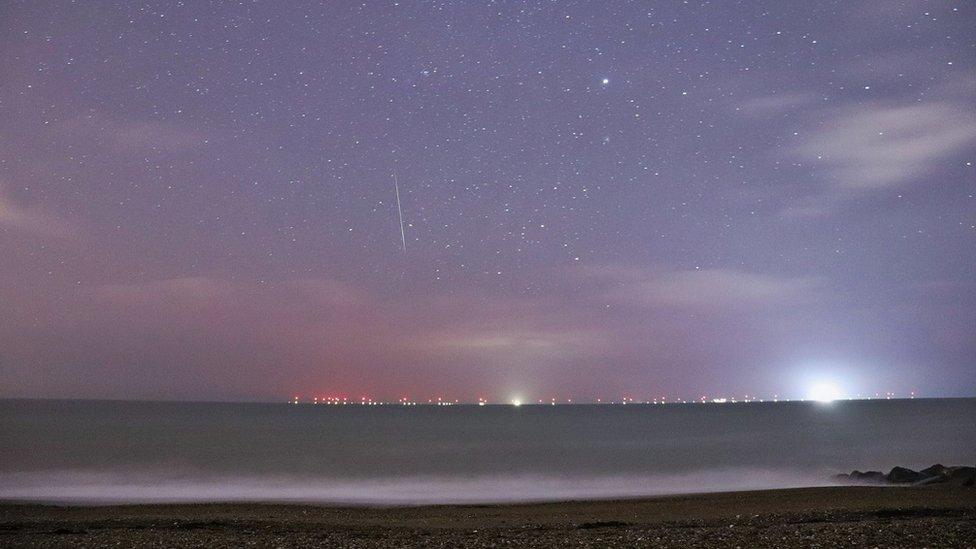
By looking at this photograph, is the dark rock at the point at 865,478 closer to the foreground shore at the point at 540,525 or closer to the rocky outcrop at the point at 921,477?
the rocky outcrop at the point at 921,477

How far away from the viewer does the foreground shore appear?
12492mm

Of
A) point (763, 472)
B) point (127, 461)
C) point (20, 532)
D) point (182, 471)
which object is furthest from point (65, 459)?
point (763, 472)

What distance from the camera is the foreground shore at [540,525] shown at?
12.5 metres

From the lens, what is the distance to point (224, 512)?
20281 mm

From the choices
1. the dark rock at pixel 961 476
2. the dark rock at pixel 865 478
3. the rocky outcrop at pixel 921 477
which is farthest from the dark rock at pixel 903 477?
the dark rock at pixel 961 476

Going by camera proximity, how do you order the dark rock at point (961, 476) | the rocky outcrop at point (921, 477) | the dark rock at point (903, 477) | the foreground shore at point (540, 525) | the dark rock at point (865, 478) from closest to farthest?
the foreground shore at point (540, 525) < the dark rock at point (961, 476) < the rocky outcrop at point (921, 477) < the dark rock at point (903, 477) < the dark rock at point (865, 478)

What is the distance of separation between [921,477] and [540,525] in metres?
20.7

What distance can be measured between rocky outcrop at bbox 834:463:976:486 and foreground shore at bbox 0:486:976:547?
13.1 ft

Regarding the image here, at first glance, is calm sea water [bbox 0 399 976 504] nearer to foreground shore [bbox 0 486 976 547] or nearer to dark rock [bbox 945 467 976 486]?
dark rock [bbox 945 467 976 486]

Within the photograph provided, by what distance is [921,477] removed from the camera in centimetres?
2906

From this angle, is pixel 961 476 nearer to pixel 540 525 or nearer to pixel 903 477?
pixel 903 477

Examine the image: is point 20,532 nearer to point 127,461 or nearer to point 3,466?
point 3,466

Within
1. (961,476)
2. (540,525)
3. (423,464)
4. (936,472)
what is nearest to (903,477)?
(936,472)

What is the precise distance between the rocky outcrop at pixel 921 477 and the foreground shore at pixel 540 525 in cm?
399
